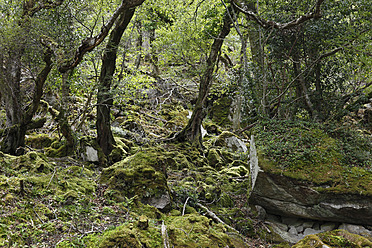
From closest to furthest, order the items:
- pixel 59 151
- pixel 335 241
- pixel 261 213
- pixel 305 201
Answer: pixel 335 241, pixel 305 201, pixel 261 213, pixel 59 151

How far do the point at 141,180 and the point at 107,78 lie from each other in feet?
10.8

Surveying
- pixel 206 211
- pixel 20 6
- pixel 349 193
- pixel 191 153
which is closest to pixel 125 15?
pixel 20 6

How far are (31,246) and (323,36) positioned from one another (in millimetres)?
7675

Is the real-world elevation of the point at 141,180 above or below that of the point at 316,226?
above

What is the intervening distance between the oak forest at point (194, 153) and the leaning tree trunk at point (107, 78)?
0.03 m

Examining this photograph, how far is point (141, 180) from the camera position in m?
4.47

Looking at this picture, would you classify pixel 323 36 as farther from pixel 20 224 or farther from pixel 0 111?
pixel 0 111

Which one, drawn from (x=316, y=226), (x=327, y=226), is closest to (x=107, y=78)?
(x=316, y=226)

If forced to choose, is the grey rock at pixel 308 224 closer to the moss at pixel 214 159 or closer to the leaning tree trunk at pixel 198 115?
the moss at pixel 214 159

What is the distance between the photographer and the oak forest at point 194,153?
3.29 meters

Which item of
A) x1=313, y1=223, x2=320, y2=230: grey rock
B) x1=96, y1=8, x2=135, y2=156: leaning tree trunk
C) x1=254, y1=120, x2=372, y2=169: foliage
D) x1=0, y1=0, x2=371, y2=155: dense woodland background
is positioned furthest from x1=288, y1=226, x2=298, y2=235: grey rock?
x1=96, y1=8, x2=135, y2=156: leaning tree trunk

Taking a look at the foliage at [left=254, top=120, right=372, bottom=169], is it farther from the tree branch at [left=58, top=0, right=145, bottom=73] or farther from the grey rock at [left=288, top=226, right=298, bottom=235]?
the tree branch at [left=58, top=0, right=145, bottom=73]

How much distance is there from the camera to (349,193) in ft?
15.7

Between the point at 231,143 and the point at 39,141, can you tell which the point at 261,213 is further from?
the point at 39,141
